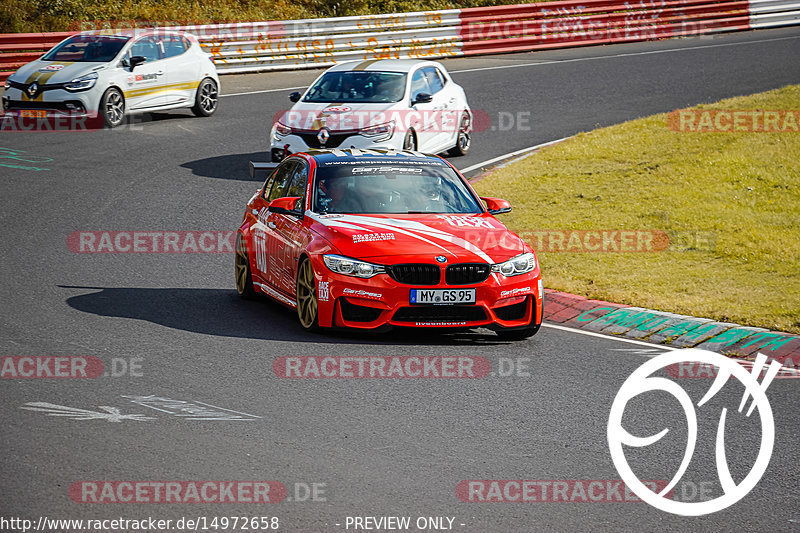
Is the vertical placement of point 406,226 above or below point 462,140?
above

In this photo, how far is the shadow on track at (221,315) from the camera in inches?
391

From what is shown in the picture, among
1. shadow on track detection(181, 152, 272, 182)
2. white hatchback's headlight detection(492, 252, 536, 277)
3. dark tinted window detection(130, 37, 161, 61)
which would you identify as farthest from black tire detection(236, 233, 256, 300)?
dark tinted window detection(130, 37, 161, 61)

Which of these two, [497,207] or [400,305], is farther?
[497,207]

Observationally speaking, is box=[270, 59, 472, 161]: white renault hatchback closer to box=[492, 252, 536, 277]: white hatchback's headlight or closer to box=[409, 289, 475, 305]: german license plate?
box=[492, 252, 536, 277]: white hatchback's headlight

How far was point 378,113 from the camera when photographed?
58.1 ft

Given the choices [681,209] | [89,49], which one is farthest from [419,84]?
[89,49]

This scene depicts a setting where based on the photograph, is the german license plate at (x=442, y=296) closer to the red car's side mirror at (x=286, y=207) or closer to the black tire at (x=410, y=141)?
the red car's side mirror at (x=286, y=207)

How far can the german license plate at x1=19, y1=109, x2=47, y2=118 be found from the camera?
20.7 m

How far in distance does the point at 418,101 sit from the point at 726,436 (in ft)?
38.6

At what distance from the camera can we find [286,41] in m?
29.8

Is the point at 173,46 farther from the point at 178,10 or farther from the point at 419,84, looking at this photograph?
the point at 178,10

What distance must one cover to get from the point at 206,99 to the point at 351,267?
14383 mm

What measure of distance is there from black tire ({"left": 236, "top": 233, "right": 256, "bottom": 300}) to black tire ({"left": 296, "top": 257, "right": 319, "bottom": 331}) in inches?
53.6

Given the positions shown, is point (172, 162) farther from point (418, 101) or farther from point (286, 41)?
point (286, 41)
